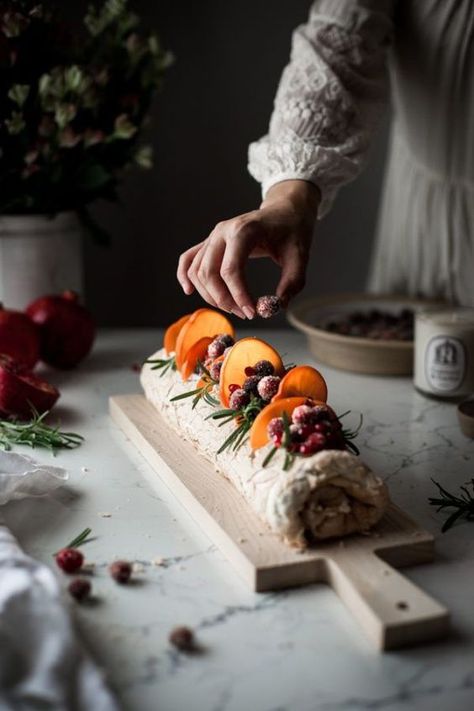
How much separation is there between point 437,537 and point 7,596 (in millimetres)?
530

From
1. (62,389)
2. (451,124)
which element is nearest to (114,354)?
(62,389)

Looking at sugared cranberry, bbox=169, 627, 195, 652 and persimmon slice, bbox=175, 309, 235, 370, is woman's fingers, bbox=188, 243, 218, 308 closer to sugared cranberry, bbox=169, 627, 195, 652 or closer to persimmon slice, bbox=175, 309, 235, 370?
persimmon slice, bbox=175, 309, 235, 370

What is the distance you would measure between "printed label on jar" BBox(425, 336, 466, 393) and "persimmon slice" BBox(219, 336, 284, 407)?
42 cm

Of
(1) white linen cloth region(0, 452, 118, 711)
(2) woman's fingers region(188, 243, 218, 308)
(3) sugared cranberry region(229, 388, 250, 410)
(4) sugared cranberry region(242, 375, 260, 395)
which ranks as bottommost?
(1) white linen cloth region(0, 452, 118, 711)

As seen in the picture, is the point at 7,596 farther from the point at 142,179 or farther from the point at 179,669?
the point at 142,179

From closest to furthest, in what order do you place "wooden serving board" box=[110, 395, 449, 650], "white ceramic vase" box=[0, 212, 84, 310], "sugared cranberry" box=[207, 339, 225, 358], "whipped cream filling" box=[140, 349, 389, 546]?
"wooden serving board" box=[110, 395, 449, 650] → "whipped cream filling" box=[140, 349, 389, 546] → "sugared cranberry" box=[207, 339, 225, 358] → "white ceramic vase" box=[0, 212, 84, 310]

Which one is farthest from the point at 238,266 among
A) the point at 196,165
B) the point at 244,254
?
the point at 196,165

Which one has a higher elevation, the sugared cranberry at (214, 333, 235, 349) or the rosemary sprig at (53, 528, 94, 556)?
the sugared cranberry at (214, 333, 235, 349)

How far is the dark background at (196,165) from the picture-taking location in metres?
2.24

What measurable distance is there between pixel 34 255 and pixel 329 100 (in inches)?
27.5

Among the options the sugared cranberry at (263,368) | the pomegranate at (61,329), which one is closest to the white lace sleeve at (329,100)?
the sugared cranberry at (263,368)

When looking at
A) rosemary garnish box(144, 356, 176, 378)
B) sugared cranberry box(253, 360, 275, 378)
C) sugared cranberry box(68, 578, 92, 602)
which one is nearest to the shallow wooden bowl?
rosemary garnish box(144, 356, 176, 378)

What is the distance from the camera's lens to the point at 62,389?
1.65 meters

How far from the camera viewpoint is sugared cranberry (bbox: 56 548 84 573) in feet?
3.22
